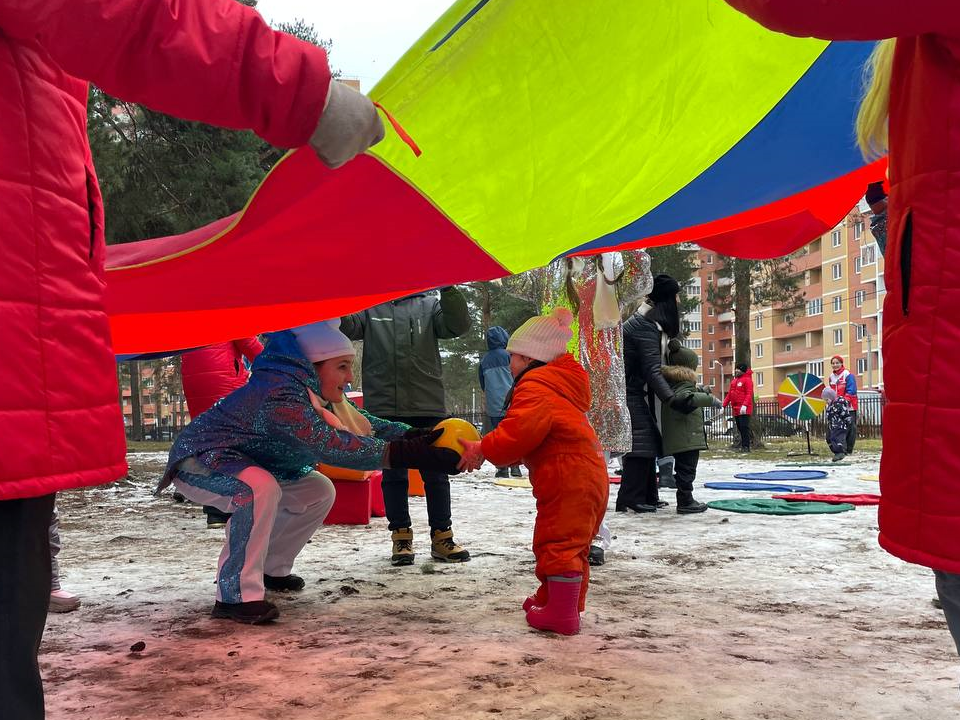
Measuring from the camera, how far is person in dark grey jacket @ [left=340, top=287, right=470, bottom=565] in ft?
13.9

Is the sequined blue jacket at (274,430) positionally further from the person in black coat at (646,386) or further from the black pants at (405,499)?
the person in black coat at (646,386)

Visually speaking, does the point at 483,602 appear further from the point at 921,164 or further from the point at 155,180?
the point at 155,180

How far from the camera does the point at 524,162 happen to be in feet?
8.21

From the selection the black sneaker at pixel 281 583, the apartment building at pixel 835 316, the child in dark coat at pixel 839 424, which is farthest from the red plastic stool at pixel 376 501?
the apartment building at pixel 835 316

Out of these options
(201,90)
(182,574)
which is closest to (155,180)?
(182,574)

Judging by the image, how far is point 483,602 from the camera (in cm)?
330

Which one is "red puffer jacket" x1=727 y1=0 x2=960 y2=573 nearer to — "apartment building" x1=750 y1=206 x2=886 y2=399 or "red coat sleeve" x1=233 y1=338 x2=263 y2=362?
"red coat sleeve" x1=233 y1=338 x2=263 y2=362

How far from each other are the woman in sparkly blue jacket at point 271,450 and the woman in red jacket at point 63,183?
1.73m

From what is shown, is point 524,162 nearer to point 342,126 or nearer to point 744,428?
point 342,126

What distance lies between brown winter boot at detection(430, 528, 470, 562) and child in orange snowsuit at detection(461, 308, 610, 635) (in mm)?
1182

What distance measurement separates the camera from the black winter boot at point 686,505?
19.3 ft

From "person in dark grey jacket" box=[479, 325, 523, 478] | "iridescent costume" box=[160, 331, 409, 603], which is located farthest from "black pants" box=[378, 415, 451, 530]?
"person in dark grey jacket" box=[479, 325, 523, 478]

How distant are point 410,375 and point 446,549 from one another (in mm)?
939

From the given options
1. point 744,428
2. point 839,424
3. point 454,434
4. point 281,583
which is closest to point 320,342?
point 454,434
